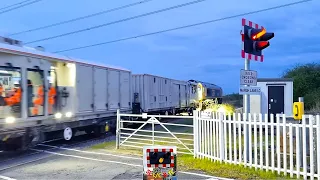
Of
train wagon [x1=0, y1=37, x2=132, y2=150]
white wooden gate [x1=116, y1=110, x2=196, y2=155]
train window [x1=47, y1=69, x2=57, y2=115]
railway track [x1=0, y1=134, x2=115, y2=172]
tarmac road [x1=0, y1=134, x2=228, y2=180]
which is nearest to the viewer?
tarmac road [x1=0, y1=134, x2=228, y2=180]

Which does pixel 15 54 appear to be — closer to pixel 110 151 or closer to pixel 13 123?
pixel 13 123

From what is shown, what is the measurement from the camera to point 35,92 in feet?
40.1

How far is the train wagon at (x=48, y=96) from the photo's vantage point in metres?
11.2

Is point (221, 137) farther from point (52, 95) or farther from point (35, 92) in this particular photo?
point (52, 95)

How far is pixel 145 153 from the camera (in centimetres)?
653

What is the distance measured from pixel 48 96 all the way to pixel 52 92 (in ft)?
1.20

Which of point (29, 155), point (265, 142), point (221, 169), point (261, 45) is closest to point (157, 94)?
point (29, 155)

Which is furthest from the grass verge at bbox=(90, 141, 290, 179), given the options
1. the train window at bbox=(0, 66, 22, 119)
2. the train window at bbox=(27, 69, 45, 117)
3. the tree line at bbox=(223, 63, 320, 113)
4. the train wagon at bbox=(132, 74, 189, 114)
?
the tree line at bbox=(223, 63, 320, 113)

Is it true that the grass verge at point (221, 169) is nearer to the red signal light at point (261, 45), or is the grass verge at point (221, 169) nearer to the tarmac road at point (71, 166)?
the tarmac road at point (71, 166)

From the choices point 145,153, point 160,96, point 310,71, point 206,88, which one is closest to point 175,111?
point 160,96

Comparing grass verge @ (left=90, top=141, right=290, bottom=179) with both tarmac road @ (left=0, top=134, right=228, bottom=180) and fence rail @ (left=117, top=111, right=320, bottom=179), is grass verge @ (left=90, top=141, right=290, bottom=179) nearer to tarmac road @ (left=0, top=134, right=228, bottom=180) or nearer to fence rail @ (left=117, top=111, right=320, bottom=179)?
fence rail @ (left=117, top=111, right=320, bottom=179)

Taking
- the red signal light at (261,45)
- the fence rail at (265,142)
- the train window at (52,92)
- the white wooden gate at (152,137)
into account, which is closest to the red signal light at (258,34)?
the red signal light at (261,45)

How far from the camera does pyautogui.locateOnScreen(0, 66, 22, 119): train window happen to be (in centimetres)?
1088

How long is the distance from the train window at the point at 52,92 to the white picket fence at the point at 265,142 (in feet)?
18.4
